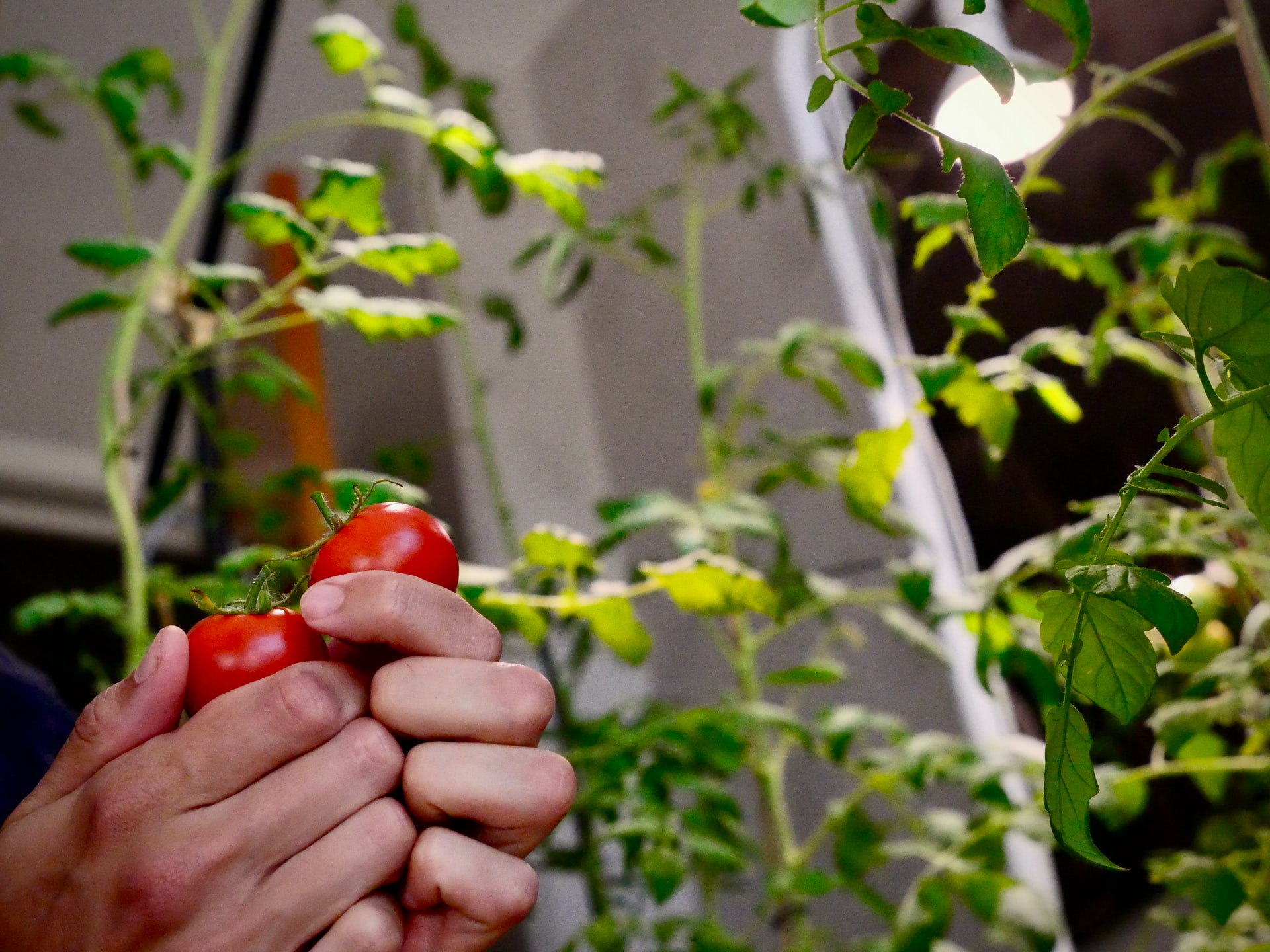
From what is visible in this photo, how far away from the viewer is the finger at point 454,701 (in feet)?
1.39

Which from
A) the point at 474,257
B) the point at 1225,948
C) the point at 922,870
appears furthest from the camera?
the point at 474,257

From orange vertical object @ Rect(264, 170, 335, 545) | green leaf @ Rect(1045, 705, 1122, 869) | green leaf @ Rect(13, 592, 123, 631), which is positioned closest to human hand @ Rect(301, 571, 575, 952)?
green leaf @ Rect(1045, 705, 1122, 869)

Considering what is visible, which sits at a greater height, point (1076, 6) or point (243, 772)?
point (1076, 6)

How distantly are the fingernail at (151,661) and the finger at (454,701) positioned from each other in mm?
96

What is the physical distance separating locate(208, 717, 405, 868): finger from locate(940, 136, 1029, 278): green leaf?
0.31m

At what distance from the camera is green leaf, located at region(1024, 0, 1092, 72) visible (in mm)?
351

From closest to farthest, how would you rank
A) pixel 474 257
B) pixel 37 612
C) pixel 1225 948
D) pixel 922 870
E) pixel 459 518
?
pixel 1225 948 → pixel 37 612 → pixel 922 870 → pixel 459 518 → pixel 474 257

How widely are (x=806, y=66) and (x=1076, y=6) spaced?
1.70 m

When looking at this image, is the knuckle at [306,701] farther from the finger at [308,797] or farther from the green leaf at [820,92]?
the green leaf at [820,92]

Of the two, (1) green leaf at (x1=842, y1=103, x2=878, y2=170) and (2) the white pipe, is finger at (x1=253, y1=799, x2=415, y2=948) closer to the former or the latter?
(1) green leaf at (x1=842, y1=103, x2=878, y2=170)

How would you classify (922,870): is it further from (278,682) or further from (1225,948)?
(278,682)

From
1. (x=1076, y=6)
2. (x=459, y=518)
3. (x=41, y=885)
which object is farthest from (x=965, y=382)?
(x=459, y=518)

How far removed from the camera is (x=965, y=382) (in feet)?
2.20

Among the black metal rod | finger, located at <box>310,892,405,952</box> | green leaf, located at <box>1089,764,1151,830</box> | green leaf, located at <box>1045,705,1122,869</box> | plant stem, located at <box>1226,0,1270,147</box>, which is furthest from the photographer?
the black metal rod
